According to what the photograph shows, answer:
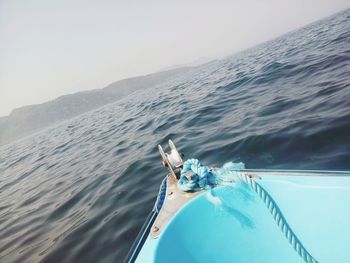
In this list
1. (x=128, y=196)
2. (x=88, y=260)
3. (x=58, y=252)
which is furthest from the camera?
(x=128, y=196)

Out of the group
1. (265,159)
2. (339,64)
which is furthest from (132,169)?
(339,64)

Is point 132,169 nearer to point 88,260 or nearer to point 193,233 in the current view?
point 88,260

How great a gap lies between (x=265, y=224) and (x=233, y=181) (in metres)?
0.57

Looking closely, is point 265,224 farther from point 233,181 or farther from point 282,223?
point 233,181

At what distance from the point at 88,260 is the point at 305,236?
3681mm

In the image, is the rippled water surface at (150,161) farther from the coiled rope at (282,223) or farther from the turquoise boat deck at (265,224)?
the coiled rope at (282,223)

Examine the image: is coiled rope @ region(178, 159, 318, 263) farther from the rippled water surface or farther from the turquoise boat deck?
the rippled water surface

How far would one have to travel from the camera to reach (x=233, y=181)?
303 centimetres

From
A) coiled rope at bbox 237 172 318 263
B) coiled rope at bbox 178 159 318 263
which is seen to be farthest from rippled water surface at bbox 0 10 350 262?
coiled rope at bbox 237 172 318 263

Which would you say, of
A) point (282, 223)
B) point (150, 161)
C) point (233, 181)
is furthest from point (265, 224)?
point (150, 161)

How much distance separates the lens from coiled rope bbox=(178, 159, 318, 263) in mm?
2512

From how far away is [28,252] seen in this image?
18.7 feet

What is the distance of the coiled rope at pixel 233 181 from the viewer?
2.51m

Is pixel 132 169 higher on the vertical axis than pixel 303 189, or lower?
lower
